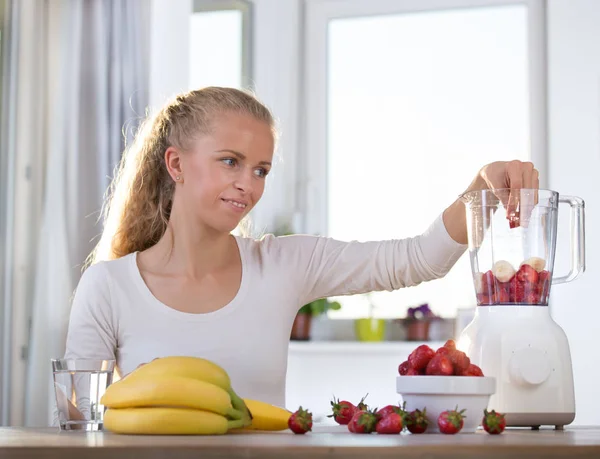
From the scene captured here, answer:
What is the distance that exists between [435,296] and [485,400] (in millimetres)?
2859

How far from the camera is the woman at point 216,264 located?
1746 mm

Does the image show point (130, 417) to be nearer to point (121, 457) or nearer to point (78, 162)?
point (121, 457)

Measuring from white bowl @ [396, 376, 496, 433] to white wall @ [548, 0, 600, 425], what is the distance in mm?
2623

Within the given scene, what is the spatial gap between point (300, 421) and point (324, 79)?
331 centimetres

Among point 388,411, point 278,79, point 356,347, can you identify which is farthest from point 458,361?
point 278,79

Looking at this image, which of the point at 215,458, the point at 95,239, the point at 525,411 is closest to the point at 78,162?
the point at 95,239

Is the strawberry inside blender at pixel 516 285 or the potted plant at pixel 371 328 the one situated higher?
the strawberry inside blender at pixel 516 285

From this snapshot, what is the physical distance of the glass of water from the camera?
3.89 ft

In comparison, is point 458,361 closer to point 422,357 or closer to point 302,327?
point 422,357

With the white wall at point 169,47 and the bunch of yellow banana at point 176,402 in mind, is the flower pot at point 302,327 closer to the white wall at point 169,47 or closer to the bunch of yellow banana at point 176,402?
the white wall at point 169,47

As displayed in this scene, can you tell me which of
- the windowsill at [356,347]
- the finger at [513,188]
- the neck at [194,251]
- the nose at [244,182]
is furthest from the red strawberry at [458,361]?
the windowsill at [356,347]

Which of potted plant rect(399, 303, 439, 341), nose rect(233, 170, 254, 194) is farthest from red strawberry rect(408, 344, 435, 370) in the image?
potted plant rect(399, 303, 439, 341)

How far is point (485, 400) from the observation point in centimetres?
115

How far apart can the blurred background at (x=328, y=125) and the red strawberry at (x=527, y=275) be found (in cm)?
227
